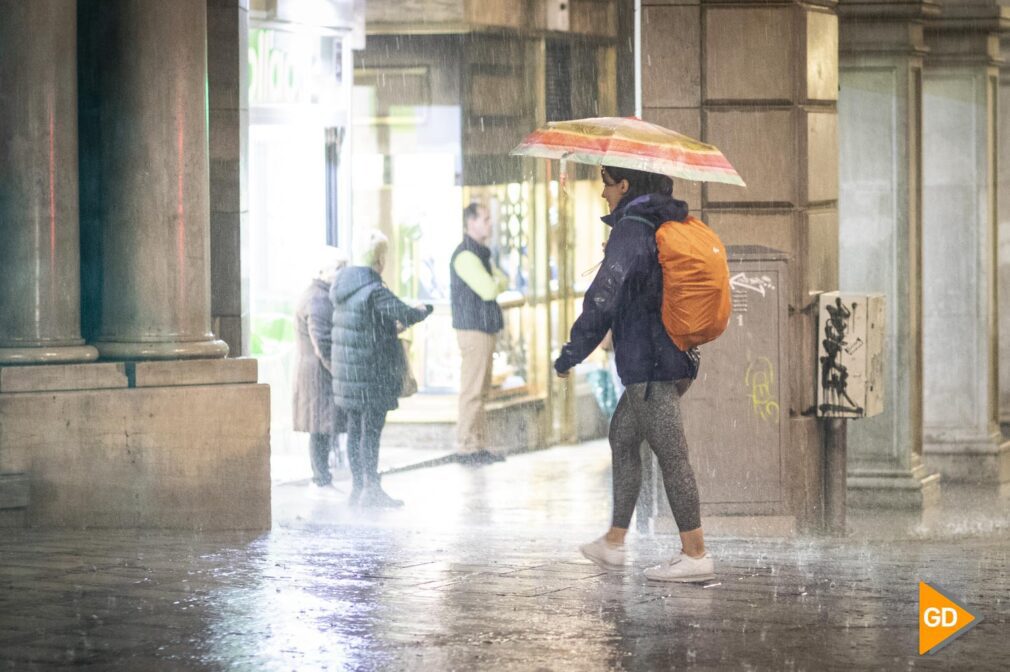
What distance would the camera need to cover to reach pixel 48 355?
8.17m

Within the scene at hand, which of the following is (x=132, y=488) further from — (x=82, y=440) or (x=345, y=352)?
(x=345, y=352)

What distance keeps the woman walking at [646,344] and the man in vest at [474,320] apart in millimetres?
6946

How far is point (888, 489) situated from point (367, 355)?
3.52m

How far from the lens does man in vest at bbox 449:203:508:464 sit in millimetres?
13859

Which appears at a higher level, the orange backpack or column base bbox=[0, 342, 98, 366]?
the orange backpack

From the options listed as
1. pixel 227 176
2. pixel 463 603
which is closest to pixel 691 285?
pixel 463 603

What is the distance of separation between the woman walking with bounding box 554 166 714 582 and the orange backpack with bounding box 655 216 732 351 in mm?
54

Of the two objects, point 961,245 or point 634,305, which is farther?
point 961,245

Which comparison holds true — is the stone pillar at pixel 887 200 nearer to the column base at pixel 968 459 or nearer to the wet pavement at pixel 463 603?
the column base at pixel 968 459

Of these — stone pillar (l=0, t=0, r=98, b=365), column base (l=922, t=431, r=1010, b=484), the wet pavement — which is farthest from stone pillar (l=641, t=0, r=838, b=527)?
column base (l=922, t=431, r=1010, b=484)

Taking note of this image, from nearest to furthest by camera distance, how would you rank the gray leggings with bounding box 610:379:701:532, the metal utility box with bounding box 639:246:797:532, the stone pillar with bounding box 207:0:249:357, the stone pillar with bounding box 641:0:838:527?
the gray leggings with bounding box 610:379:701:532
the metal utility box with bounding box 639:246:797:532
the stone pillar with bounding box 641:0:838:527
the stone pillar with bounding box 207:0:249:357

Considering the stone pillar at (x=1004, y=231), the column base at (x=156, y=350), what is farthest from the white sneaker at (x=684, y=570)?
the stone pillar at (x=1004, y=231)

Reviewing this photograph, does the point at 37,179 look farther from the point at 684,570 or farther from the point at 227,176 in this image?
the point at 684,570

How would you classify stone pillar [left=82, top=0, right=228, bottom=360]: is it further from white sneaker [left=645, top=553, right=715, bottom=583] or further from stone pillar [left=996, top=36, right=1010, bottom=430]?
stone pillar [left=996, top=36, right=1010, bottom=430]
